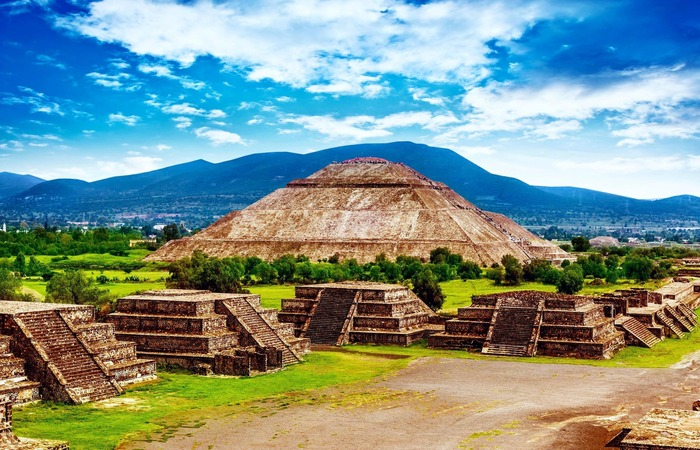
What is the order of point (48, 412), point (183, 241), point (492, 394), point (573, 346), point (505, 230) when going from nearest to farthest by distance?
point (48, 412) < point (492, 394) < point (573, 346) < point (183, 241) < point (505, 230)

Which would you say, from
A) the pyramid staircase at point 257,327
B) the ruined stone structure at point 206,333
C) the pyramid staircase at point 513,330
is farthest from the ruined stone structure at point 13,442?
the pyramid staircase at point 513,330

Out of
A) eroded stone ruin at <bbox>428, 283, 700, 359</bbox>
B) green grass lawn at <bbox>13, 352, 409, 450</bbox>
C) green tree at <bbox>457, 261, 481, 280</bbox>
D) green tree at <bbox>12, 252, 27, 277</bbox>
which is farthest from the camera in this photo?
green tree at <bbox>457, 261, 481, 280</bbox>

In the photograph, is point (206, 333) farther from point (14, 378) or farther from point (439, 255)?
point (439, 255)

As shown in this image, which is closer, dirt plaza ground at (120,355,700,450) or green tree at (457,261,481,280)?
dirt plaza ground at (120,355,700,450)

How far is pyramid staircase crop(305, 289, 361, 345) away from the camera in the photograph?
5278 centimetres

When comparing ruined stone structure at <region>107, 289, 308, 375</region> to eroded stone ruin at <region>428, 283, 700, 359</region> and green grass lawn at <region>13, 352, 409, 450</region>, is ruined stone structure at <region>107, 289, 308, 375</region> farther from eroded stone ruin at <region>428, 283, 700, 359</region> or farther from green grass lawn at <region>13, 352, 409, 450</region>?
eroded stone ruin at <region>428, 283, 700, 359</region>

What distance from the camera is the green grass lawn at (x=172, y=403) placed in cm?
2919

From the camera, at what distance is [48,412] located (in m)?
32.0

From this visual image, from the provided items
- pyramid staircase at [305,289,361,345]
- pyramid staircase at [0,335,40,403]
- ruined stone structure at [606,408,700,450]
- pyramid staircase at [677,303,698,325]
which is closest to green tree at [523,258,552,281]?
pyramid staircase at [677,303,698,325]

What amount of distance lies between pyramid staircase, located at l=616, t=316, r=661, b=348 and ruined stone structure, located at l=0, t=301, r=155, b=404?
29135 millimetres

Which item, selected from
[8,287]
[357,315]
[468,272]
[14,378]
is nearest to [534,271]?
[468,272]

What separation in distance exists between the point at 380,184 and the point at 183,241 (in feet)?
120

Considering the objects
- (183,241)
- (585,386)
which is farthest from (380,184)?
(585,386)

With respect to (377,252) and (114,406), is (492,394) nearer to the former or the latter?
(114,406)
